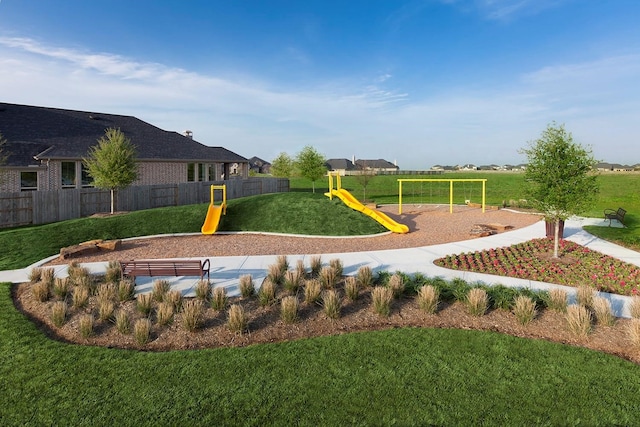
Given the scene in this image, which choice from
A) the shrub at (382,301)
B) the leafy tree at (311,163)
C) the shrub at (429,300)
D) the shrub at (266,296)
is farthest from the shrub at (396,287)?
the leafy tree at (311,163)

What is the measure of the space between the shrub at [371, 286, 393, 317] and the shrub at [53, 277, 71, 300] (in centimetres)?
742

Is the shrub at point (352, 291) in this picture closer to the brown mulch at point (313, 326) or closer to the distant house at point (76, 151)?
the brown mulch at point (313, 326)

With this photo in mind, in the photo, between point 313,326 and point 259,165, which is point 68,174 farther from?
point 259,165

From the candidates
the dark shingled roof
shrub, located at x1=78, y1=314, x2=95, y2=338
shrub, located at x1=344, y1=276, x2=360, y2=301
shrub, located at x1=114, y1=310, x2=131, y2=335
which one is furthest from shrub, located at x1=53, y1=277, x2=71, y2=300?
the dark shingled roof

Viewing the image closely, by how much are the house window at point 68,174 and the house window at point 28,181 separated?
1428 mm

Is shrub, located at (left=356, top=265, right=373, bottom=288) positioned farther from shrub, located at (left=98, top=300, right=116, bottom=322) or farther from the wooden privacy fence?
the wooden privacy fence

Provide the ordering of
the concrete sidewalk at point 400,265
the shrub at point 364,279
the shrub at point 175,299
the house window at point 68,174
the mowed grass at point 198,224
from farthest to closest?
1. the house window at point 68,174
2. the mowed grass at point 198,224
3. the concrete sidewalk at point 400,265
4. the shrub at point 364,279
5. the shrub at point 175,299

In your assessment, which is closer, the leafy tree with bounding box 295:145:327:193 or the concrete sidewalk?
the concrete sidewalk

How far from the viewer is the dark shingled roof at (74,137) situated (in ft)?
77.4

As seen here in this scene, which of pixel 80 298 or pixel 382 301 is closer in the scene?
pixel 382 301

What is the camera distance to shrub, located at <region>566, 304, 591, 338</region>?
6.81 metres

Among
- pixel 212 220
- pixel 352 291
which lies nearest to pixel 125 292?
pixel 352 291

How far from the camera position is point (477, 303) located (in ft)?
25.6

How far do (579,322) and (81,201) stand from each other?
23847 mm
